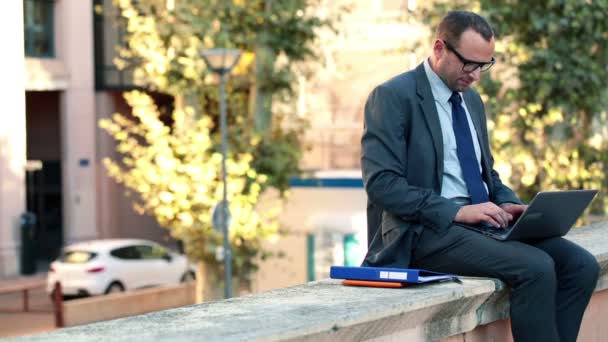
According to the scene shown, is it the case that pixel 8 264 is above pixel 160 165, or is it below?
below

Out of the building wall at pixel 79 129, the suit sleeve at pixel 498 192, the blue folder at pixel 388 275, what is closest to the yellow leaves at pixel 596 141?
the suit sleeve at pixel 498 192

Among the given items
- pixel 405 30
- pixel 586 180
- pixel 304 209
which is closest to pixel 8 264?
pixel 304 209

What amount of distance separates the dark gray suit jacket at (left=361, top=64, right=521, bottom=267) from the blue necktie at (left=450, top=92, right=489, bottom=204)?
0.43 feet

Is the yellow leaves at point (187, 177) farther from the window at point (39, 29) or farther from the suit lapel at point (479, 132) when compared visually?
the suit lapel at point (479, 132)

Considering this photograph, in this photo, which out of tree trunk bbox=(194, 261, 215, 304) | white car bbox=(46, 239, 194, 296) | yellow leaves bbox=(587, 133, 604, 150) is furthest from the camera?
white car bbox=(46, 239, 194, 296)

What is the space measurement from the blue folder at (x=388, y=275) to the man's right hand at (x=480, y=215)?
222 mm

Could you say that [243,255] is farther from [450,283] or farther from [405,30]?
[450,283]

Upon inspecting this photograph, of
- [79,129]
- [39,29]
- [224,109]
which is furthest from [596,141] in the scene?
[79,129]

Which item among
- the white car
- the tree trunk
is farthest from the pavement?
the tree trunk

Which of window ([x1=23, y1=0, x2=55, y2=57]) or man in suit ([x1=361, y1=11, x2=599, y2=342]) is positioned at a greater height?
window ([x1=23, y1=0, x2=55, y2=57])

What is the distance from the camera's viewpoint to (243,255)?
22.8 m

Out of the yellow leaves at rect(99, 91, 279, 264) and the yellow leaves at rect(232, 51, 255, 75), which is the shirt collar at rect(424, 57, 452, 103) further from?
the yellow leaves at rect(232, 51, 255, 75)

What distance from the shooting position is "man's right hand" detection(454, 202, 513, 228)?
4.46 metres

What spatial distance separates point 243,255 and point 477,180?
18.2 m
